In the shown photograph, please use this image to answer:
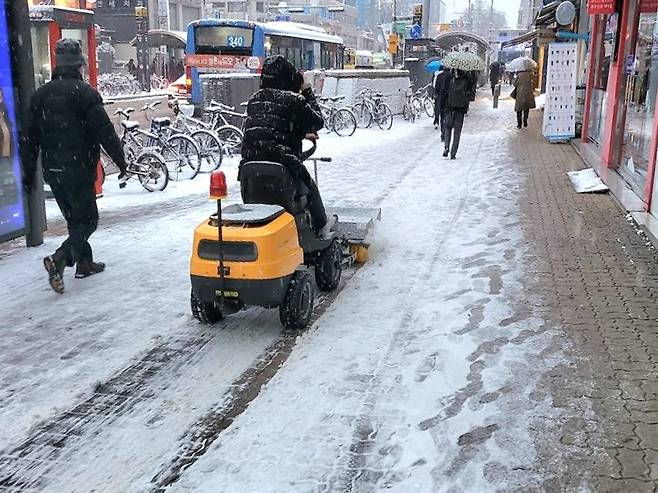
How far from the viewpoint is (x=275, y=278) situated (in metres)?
4.61

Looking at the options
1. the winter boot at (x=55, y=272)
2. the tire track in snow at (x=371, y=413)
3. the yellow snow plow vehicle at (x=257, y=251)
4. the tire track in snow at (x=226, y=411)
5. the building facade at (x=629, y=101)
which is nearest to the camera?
the tire track in snow at (x=371, y=413)

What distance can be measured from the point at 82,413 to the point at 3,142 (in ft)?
12.9

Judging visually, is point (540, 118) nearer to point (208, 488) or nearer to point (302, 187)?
point (302, 187)

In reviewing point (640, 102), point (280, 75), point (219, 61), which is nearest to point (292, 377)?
point (280, 75)

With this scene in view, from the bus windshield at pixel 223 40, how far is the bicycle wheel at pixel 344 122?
4.14 meters

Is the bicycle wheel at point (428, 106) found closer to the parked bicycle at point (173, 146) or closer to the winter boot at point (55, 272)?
the parked bicycle at point (173, 146)

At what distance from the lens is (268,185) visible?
5.11 meters

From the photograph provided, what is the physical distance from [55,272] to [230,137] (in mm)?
8566

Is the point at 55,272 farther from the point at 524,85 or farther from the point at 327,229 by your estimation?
the point at 524,85

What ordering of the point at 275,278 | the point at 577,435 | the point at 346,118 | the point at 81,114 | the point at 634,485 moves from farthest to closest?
the point at 346,118 → the point at 81,114 → the point at 275,278 → the point at 577,435 → the point at 634,485

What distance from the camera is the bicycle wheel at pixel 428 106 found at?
83.6 feet

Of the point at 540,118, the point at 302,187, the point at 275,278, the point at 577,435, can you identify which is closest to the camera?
the point at 577,435

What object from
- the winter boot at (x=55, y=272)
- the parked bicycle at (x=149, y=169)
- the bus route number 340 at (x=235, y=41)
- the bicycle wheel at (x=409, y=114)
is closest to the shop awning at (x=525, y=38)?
the bicycle wheel at (x=409, y=114)

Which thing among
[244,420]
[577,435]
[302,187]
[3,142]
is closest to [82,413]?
[244,420]
